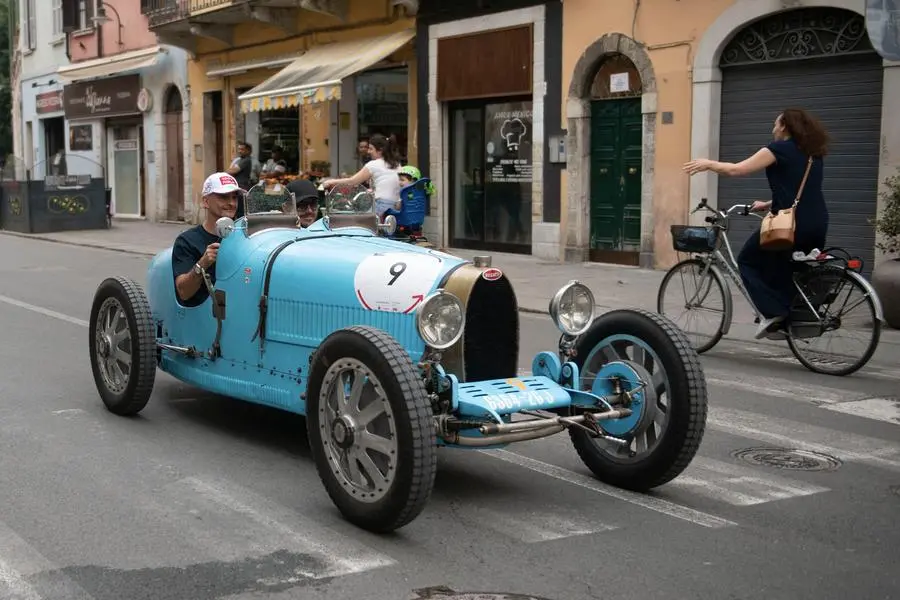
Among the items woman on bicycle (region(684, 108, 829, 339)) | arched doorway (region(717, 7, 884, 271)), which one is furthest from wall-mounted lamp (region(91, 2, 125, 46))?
woman on bicycle (region(684, 108, 829, 339))

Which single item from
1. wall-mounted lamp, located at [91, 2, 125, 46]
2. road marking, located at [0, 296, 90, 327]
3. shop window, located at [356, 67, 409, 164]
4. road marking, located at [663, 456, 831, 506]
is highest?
wall-mounted lamp, located at [91, 2, 125, 46]

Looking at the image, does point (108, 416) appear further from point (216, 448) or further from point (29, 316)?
point (29, 316)

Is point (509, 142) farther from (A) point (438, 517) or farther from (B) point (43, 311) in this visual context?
(A) point (438, 517)

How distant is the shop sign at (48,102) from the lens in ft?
118

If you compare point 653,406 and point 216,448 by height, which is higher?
point 653,406

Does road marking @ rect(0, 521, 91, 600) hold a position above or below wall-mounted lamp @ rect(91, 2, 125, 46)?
below

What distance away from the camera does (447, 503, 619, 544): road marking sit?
476 cm

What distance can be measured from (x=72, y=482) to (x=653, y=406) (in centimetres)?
270

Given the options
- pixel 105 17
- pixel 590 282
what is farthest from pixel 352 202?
pixel 105 17

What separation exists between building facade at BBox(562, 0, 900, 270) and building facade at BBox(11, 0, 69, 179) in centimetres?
2138

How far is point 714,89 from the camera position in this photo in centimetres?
1509

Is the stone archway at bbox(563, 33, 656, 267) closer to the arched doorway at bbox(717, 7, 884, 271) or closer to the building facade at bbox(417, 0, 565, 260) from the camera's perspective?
the building facade at bbox(417, 0, 565, 260)

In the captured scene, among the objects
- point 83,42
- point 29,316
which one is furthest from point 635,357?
point 83,42

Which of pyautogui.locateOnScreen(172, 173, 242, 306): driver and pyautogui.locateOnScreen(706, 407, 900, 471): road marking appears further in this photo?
pyautogui.locateOnScreen(172, 173, 242, 306): driver
